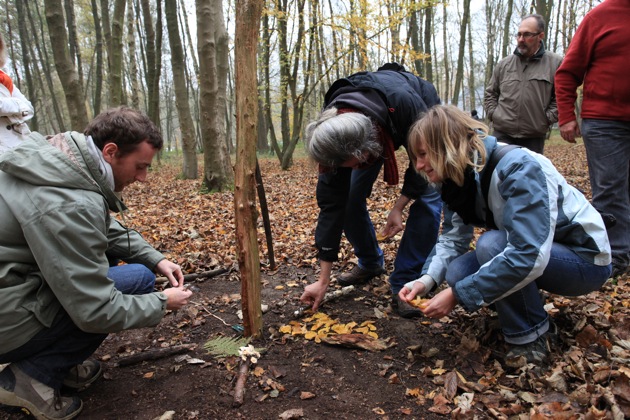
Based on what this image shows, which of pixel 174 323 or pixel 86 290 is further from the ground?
pixel 86 290

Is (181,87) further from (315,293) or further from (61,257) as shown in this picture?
(61,257)

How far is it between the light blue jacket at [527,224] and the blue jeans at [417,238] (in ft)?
2.60

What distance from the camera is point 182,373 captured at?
2.15 metres

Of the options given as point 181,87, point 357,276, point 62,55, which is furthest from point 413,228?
point 181,87

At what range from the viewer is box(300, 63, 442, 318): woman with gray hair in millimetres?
2180

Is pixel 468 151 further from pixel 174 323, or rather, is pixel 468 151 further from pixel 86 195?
pixel 174 323

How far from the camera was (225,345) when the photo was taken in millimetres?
2307

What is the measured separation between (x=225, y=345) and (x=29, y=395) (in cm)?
91

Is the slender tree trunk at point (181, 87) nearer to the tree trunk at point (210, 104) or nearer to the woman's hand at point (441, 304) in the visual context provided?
the tree trunk at point (210, 104)

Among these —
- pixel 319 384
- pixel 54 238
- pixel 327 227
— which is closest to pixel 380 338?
pixel 319 384

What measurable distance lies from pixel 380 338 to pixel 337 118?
1351 millimetres

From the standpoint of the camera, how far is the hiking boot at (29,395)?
1.72 metres

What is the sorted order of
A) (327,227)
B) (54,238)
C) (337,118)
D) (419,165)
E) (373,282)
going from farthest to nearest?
(373,282)
(327,227)
(337,118)
(419,165)
(54,238)

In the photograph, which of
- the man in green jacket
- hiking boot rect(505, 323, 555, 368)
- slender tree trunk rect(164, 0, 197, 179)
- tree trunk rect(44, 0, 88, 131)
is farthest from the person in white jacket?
slender tree trunk rect(164, 0, 197, 179)
